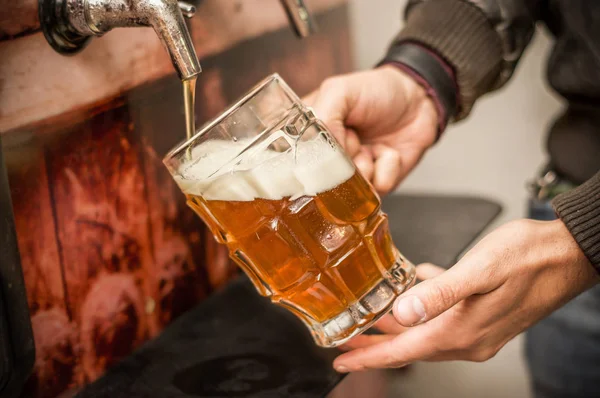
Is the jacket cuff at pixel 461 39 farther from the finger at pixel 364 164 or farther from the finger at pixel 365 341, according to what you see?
the finger at pixel 365 341

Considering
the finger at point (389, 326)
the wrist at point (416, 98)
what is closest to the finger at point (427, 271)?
the finger at point (389, 326)

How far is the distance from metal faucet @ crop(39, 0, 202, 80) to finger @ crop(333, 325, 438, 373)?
417mm

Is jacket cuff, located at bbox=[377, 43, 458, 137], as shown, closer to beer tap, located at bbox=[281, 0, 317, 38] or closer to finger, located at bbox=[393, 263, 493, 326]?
beer tap, located at bbox=[281, 0, 317, 38]

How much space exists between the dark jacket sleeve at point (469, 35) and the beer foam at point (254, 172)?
511 millimetres

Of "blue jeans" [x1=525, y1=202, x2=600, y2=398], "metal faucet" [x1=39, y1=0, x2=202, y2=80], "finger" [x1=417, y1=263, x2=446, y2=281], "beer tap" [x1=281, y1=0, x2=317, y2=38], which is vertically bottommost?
"blue jeans" [x1=525, y1=202, x2=600, y2=398]

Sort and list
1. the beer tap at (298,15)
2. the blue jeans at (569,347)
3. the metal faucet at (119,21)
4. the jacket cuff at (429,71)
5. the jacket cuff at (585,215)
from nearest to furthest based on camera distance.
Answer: the metal faucet at (119,21), the jacket cuff at (585,215), the beer tap at (298,15), the jacket cuff at (429,71), the blue jeans at (569,347)

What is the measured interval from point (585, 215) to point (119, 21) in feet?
2.06

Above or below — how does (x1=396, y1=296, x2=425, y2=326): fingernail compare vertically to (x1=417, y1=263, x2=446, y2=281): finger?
above

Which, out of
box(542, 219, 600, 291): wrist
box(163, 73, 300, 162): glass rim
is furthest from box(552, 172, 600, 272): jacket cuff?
box(163, 73, 300, 162): glass rim

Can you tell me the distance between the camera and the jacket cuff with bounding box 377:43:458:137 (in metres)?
1.11

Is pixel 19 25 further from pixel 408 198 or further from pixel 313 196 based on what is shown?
pixel 408 198

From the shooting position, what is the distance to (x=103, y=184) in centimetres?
89

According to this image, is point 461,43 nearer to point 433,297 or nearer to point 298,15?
point 298,15

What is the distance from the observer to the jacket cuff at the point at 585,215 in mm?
798
